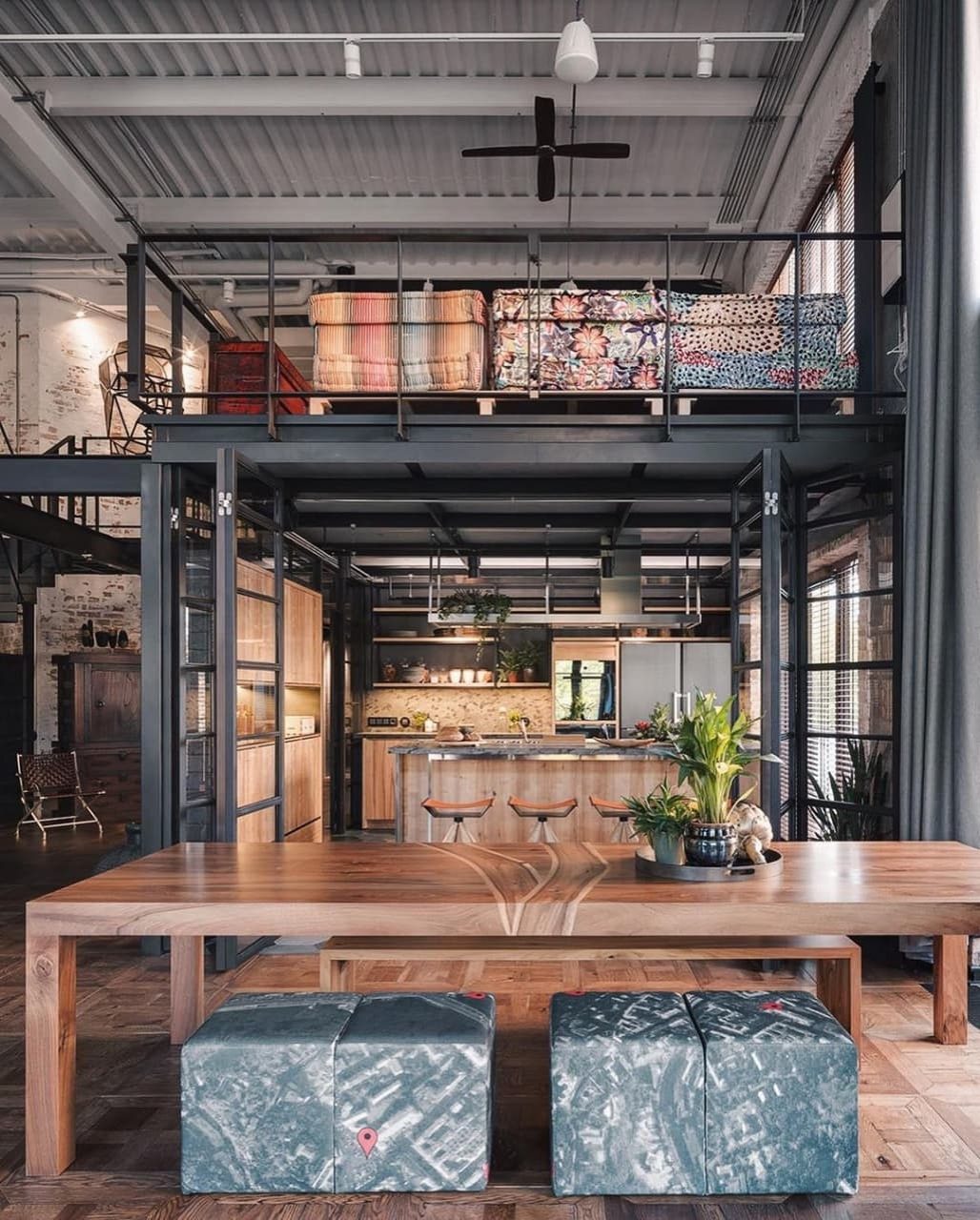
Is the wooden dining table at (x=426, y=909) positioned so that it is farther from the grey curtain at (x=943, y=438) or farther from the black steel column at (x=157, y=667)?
the black steel column at (x=157, y=667)

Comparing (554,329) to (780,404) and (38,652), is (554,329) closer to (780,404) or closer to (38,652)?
(780,404)

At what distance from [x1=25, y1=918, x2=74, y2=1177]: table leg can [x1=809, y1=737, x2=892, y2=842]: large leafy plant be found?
3.90m

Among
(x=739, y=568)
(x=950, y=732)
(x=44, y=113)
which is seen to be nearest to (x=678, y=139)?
(x=739, y=568)

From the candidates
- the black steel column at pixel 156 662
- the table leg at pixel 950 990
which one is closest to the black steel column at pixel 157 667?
the black steel column at pixel 156 662

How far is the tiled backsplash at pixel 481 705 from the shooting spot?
11602mm

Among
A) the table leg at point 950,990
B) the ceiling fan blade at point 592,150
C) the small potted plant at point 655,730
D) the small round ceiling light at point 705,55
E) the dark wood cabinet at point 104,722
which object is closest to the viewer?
the table leg at point 950,990

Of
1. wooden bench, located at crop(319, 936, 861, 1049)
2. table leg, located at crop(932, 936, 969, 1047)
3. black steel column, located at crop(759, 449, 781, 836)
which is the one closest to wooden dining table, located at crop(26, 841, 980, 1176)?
wooden bench, located at crop(319, 936, 861, 1049)

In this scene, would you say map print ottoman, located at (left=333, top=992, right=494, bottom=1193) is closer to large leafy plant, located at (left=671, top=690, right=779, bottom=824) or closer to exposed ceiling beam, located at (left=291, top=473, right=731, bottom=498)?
large leafy plant, located at (left=671, top=690, right=779, bottom=824)

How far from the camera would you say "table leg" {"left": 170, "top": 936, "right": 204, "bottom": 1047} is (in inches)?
143

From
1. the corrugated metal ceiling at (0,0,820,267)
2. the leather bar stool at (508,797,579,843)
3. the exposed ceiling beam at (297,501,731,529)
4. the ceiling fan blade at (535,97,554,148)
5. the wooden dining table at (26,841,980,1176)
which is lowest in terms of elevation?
the leather bar stool at (508,797,579,843)

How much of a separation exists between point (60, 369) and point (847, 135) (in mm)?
8925

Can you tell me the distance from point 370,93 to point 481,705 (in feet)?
23.6

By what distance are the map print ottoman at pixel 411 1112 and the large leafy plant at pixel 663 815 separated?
0.86 metres

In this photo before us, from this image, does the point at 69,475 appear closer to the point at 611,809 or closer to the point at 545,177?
the point at 545,177
